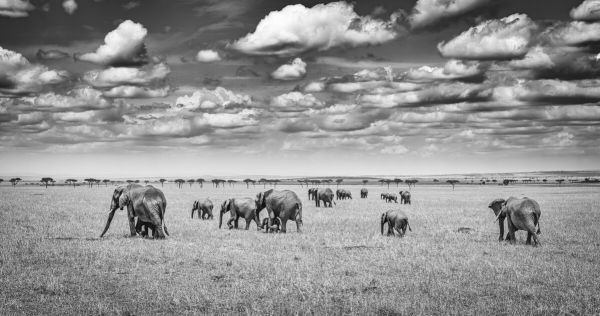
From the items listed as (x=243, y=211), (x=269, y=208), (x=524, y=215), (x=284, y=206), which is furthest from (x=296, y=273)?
(x=243, y=211)

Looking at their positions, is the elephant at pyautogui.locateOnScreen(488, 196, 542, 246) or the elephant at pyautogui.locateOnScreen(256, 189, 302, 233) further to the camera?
the elephant at pyautogui.locateOnScreen(256, 189, 302, 233)

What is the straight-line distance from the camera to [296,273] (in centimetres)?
1432

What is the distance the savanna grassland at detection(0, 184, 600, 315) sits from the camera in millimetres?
10867

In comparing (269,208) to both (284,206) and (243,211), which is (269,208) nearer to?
(284,206)

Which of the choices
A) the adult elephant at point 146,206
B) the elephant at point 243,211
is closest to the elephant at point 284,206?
the elephant at point 243,211

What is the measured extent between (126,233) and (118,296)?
13.1 meters

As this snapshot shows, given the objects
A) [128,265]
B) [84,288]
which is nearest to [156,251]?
[128,265]

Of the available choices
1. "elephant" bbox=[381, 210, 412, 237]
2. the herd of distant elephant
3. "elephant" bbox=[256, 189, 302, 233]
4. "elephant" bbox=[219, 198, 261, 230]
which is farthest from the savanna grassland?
"elephant" bbox=[219, 198, 261, 230]

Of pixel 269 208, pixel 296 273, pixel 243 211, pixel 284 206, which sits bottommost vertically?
pixel 296 273

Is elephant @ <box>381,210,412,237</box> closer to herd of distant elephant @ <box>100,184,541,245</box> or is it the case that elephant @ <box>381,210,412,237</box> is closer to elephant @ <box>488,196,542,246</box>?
herd of distant elephant @ <box>100,184,541,245</box>

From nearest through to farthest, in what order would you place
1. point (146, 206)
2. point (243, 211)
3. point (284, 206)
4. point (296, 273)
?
point (296, 273) < point (146, 206) < point (284, 206) < point (243, 211)

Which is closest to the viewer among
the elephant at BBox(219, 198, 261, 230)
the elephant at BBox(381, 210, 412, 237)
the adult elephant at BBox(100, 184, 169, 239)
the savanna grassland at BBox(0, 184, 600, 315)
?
the savanna grassland at BBox(0, 184, 600, 315)

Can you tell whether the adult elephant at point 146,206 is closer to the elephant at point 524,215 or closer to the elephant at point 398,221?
the elephant at point 398,221

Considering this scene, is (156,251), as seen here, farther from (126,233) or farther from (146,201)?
(126,233)
